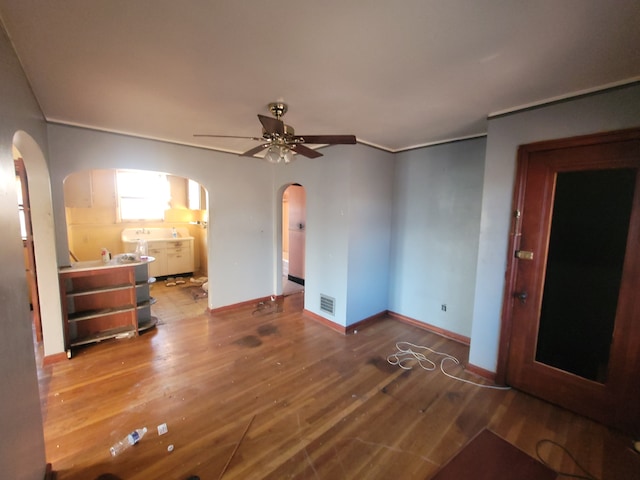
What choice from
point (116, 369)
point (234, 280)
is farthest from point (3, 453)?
point (234, 280)

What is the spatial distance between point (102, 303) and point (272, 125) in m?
3.20

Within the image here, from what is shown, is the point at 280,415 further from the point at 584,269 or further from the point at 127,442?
the point at 584,269

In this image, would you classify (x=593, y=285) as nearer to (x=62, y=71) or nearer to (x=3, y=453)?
(x=3, y=453)

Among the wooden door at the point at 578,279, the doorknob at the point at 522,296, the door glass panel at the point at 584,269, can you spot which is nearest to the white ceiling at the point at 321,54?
the wooden door at the point at 578,279

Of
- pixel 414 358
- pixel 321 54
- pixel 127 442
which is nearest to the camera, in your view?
pixel 321 54

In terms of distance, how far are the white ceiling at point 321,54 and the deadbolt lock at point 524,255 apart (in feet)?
4.15

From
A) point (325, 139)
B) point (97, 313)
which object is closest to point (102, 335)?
point (97, 313)

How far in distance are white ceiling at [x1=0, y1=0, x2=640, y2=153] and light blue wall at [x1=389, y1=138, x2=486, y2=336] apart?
91cm

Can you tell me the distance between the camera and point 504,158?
2.37m

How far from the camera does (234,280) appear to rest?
425 centimetres

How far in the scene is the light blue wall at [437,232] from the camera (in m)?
3.20

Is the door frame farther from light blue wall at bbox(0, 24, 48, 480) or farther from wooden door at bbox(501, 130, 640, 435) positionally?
light blue wall at bbox(0, 24, 48, 480)

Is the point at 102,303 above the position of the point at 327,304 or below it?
above

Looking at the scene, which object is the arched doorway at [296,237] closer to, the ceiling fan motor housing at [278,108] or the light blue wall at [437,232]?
the light blue wall at [437,232]
